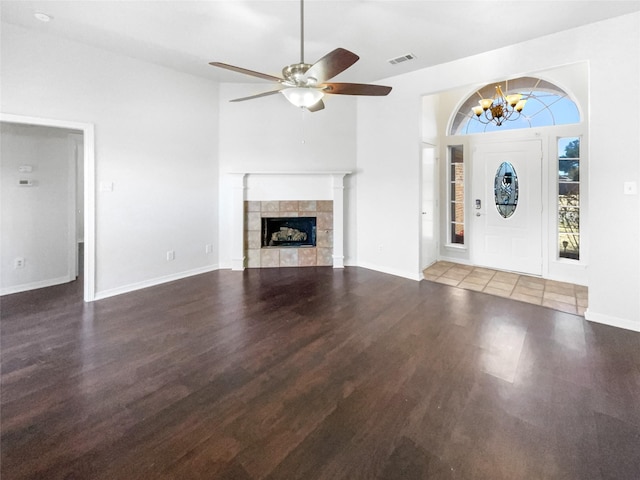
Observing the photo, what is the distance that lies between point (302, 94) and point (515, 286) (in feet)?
12.9

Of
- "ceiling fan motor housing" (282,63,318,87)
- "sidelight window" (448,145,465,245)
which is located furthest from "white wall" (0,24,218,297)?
"sidelight window" (448,145,465,245)

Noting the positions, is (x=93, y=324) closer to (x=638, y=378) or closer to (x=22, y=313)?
(x=22, y=313)

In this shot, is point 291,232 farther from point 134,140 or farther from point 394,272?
point 134,140

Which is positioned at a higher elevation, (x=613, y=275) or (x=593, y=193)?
(x=593, y=193)

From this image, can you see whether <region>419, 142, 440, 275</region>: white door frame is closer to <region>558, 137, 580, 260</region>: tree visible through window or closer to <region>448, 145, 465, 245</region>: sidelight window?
<region>448, 145, 465, 245</region>: sidelight window

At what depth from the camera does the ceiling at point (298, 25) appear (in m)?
2.92

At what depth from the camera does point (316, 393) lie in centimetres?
212

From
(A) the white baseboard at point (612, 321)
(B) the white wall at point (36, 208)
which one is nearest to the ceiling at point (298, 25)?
(B) the white wall at point (36, 208)

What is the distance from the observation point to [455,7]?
2.93 metres

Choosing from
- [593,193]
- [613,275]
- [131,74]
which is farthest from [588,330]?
[131,74]

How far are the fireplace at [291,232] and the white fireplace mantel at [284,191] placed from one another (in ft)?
1.43

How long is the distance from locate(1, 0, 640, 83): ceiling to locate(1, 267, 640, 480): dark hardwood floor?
9.82ft

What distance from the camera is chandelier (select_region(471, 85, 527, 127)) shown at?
4.44 meters

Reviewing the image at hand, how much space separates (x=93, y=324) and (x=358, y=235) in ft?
13.1
